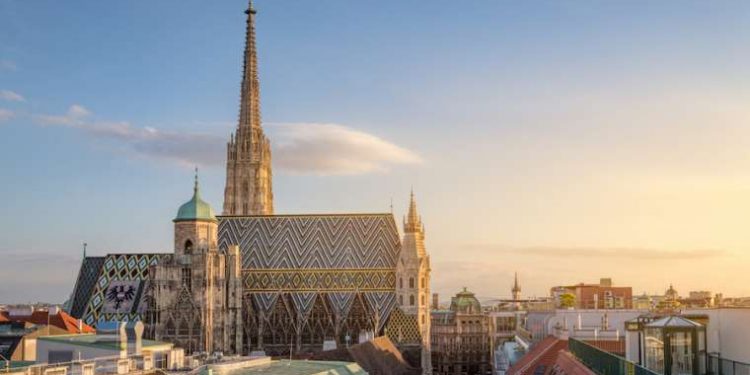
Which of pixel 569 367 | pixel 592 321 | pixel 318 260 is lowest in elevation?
pixel 569 367

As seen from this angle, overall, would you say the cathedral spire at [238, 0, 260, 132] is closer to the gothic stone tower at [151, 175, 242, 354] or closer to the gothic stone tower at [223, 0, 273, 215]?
the gothic stone tower at [223, 0, 273, 215]

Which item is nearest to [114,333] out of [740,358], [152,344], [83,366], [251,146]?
[152,344]

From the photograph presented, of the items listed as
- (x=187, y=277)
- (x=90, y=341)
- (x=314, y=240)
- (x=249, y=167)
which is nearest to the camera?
(x=90, y=341)

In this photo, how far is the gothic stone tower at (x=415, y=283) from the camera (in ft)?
359

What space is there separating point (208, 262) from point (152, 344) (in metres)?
42.1

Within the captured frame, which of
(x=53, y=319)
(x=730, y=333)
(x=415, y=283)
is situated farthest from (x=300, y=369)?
(x=415, y=283)

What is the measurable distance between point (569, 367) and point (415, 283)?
66.9m

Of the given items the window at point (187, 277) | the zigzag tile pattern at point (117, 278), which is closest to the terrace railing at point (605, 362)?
the window at point (187, 277)

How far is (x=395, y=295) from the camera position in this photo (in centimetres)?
11038

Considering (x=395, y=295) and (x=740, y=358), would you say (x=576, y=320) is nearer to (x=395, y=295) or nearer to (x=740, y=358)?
(x=740, y=358)

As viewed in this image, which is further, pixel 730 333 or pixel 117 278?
pixel 117 278

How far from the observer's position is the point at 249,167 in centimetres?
12219

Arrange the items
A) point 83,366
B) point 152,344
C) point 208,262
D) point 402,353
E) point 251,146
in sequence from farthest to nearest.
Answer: point 251,146 < point 402,353 < point 208,262 < point 152,344 < point 83,366

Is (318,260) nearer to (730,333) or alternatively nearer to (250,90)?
(250,90)
